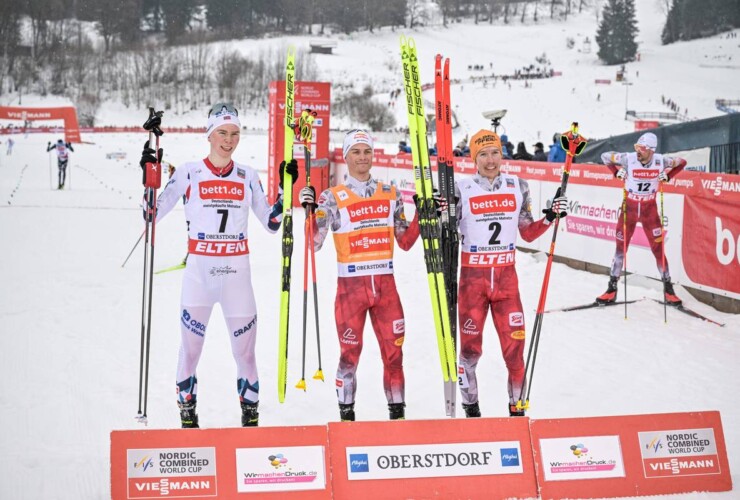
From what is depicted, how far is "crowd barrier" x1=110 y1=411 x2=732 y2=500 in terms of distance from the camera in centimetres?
420

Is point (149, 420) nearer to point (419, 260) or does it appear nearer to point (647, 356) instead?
point (647, 356)

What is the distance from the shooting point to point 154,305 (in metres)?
10.0

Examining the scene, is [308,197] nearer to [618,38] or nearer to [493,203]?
[493,203]

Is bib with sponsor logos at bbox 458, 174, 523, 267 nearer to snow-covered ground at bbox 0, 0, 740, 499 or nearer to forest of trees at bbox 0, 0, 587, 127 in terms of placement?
snow-covered ground at bbox 0, 0, 740, 499

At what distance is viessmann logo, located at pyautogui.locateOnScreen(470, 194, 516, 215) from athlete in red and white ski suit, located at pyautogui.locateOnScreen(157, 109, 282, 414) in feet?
4.79

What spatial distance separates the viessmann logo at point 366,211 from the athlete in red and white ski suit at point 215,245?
0.54 meters

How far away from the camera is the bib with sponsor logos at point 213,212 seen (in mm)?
5199

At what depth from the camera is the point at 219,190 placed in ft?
17.1

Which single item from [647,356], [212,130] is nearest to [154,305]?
[212,130]

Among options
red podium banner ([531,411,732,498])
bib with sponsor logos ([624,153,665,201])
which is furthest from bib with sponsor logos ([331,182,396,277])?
bib with sponsor logos ([624,153,665,201])

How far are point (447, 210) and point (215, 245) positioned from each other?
1.70 metres

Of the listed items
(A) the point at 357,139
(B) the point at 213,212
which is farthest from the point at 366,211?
(B) the point at 213,212

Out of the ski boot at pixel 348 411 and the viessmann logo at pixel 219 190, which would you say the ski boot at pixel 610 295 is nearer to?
the ski boot at pixel 348 411

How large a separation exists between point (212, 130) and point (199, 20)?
119 metres
